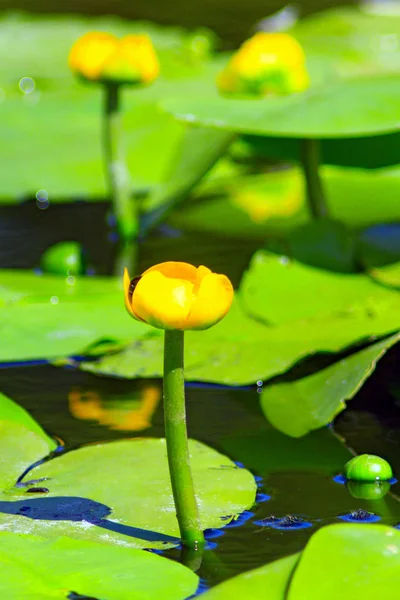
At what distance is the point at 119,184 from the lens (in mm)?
1869

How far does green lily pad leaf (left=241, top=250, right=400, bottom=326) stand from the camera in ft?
4.63

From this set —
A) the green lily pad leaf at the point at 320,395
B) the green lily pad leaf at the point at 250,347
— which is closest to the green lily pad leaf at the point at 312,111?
the green lily pad leaf at the point at 250,347

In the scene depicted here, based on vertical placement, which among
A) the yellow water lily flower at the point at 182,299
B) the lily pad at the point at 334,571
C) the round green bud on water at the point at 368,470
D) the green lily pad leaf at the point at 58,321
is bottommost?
the green lily pad leaf at the point at 58,321

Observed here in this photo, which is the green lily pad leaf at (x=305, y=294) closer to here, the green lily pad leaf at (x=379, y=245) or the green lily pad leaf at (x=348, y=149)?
the green lily pad leaf at (x=379, y=245)

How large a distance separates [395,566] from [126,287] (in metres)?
0.29

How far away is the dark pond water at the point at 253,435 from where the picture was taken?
0.96 m

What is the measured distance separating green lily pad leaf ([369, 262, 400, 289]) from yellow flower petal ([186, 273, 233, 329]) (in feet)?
2.28

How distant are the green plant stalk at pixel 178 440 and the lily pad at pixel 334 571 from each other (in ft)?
0.30

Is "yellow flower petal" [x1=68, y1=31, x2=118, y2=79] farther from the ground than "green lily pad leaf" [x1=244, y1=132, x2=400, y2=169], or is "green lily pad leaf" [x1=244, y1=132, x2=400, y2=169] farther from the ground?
"yellow flower petal" [x1=68, y1=31, x2=118, y2=79]

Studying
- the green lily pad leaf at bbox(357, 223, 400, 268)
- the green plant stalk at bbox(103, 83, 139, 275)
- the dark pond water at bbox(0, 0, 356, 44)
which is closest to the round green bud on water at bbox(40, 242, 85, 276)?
the green plant stalk at bbox(103, 83, 139, 275)

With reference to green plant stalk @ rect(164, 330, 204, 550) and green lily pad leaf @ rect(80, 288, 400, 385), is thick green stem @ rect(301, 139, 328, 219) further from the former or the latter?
green plant stalk @ rect(164, 330, 204, 550)

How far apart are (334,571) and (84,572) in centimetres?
19

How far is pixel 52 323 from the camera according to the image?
1425 mm

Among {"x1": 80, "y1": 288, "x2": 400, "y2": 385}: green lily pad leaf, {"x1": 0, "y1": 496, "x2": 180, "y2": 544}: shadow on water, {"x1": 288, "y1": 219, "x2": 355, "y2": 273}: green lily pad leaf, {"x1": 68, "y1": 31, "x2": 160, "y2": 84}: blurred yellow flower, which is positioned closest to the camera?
{"x1": 0, "y1": 496, "x2": 180, "y2": 544}: shadow on water
